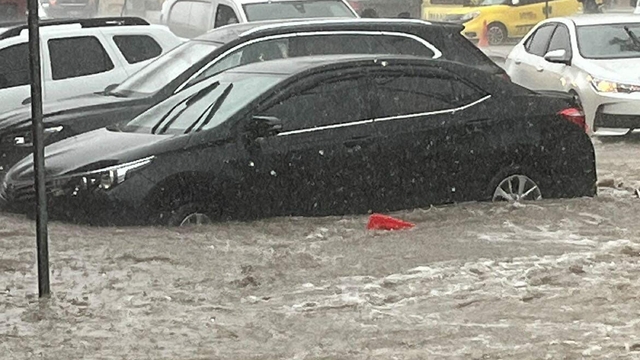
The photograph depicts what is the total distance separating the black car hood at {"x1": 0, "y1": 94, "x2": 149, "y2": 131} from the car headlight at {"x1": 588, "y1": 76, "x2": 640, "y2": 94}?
645 cm

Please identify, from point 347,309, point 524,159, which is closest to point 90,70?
point 524,159

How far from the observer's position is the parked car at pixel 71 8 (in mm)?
39969

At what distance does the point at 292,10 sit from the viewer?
65.3 feet

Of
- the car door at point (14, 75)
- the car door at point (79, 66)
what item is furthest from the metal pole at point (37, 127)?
the car door at point (79, 66)

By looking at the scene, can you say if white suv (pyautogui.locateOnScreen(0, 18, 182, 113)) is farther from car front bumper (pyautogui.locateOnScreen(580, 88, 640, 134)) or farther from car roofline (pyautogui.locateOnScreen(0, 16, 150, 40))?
car front bumper (pyautogui.locateOnScreen(580, 88, 640, 134))

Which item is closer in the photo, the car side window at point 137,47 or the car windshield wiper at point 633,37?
the car side window at point 137,47

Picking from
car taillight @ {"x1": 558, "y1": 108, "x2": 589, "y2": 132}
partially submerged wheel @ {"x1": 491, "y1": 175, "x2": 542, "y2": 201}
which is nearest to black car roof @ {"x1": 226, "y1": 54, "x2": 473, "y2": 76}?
car taillight @ {"x1": 558, "y1": 108, "x2": 589, "y2": 132}

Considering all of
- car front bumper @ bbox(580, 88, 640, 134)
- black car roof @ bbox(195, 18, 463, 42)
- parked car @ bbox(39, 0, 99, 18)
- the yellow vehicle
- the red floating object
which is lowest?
parked car @ bbox(39, 0, 99, 18)

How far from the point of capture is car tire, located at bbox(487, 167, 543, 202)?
441 inches

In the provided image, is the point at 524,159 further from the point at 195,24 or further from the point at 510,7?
the point at 510,7

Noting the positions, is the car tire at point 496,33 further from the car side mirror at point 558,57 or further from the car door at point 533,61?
the car side mirror at point 558,57

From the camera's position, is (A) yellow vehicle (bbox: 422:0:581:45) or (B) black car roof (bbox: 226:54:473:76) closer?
(B) black car roof (bbox: 226:54:473:76)

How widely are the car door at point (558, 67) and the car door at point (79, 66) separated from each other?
5.67 meters

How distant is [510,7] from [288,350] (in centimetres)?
2761
